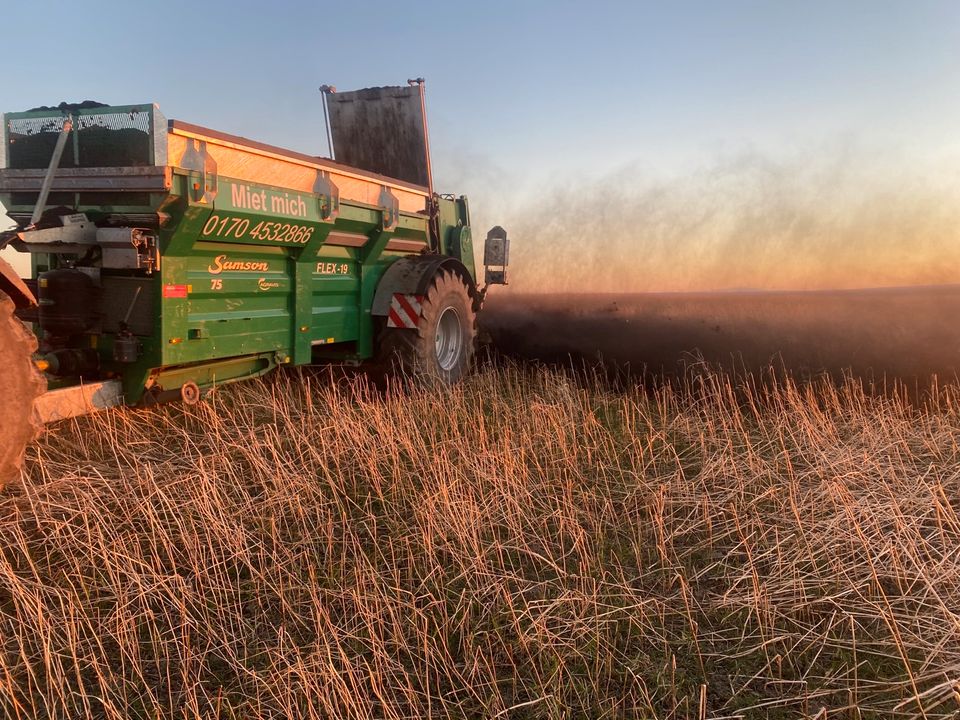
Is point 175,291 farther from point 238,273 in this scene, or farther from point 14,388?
point 14,388

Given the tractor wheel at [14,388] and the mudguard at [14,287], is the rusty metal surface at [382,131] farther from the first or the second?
the tractor wheel at [14,388]

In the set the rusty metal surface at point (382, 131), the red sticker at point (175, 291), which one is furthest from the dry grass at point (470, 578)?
the rusty metal surface at point (382, 131)

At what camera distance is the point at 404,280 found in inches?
270

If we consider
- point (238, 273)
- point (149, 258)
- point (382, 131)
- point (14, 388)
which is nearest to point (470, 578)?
point (14, 388)

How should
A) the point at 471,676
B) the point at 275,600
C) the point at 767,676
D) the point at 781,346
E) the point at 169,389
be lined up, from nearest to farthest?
the point at 471,676 < the point at 767,676 < the point at 275,600 < the point at 169,389 < the point at 781,346

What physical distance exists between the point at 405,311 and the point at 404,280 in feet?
1.03

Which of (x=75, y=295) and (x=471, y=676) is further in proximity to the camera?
(x=75, y=295)

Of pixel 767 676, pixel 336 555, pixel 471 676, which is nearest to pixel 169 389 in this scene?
pixel 336 555

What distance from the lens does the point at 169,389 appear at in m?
4.75

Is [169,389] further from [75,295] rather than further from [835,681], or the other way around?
[835,681]

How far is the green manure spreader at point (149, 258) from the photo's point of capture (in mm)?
4293

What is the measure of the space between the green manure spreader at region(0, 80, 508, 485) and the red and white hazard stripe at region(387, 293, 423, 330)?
755 millimetres

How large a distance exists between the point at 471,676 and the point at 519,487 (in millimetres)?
1683

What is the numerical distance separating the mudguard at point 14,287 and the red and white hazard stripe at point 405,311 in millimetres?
3422
